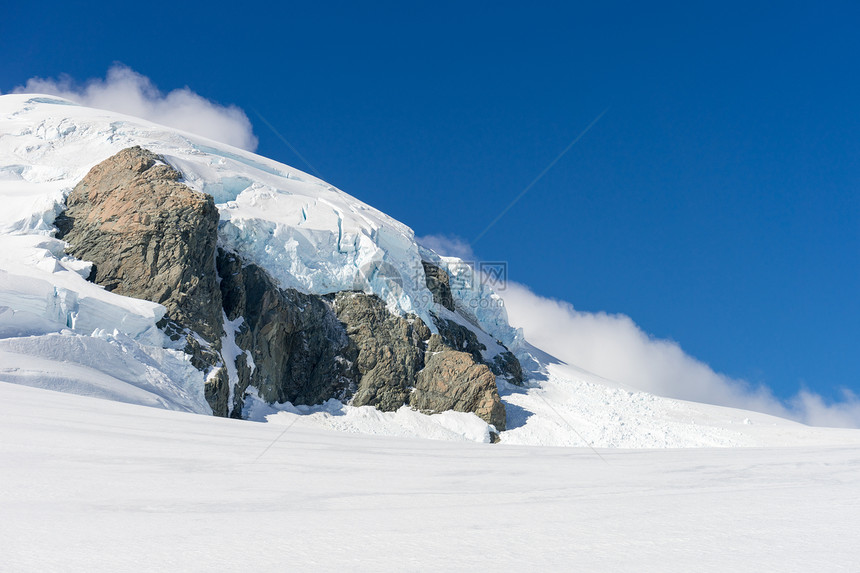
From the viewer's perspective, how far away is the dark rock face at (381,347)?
2953 centimetres

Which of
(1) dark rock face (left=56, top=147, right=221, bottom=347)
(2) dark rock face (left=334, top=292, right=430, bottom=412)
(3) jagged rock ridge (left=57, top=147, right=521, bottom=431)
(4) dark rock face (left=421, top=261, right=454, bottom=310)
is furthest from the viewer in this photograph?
(4) dark rock face (left=421, top=261, right=454, bottom=310)

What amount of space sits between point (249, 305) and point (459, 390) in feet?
37.6

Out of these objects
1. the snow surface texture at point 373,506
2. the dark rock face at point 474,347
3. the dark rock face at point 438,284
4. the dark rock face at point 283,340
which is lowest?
the snow surface texture at point 373,506

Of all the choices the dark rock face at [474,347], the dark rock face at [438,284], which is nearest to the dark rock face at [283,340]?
the dark rock face at [474,347]

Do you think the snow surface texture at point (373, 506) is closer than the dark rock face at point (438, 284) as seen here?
Yes

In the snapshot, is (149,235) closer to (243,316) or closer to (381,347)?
(243,316)

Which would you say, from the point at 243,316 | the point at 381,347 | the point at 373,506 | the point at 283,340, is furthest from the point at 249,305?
the point at 373,506

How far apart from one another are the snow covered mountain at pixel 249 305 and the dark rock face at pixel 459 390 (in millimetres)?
83

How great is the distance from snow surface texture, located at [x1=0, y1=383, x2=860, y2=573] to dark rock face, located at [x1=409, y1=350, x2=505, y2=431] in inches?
889

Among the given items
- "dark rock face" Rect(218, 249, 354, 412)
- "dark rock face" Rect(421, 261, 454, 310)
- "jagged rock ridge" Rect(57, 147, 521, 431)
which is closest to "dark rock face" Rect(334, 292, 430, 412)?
"jagged rock ridge" Rect(57, 147, 521, 431)

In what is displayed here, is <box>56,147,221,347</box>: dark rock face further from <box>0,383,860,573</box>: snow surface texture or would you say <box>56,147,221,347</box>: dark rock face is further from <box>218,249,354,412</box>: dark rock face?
<box>0,383,860,573</box>: snow surface texture

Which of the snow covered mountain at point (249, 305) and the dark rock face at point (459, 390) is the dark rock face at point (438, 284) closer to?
the snow covered mountain at point (249, 305)

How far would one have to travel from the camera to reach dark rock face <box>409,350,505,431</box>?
29250 millimetres

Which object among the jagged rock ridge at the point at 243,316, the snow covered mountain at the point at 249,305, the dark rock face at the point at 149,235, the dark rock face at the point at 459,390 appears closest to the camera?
the snow covered mountain at the point at 249,305
